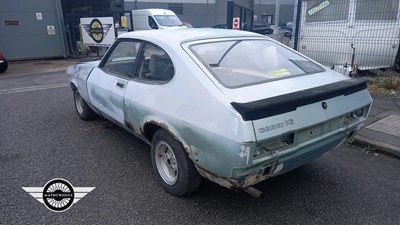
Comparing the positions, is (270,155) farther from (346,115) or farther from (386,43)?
(386,43)

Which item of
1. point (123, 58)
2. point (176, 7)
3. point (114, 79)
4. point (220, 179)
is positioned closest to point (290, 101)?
point (220, 179)

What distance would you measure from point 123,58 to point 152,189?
1.74 meters

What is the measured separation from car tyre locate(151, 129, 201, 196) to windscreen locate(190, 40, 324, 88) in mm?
740

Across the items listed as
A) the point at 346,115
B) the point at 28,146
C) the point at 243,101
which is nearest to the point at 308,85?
the point at 346,115

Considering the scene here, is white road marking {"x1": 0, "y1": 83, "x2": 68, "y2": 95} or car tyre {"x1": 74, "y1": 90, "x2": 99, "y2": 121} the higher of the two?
car tyre {"x1": 74, "y1": 90, "x2": 99, "y2": 121}

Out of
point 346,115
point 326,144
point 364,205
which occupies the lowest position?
point 364,205

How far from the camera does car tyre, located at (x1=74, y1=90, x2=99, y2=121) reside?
520 centimetres

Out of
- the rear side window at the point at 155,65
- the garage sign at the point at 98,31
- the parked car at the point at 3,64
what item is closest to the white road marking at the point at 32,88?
the parked car at the point at 3,64

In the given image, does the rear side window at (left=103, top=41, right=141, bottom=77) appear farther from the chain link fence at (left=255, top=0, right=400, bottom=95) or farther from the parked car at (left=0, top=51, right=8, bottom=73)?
the parked car at (left=0, top=51, right=8, bottom=73)

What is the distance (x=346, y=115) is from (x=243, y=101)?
1107 millimetres

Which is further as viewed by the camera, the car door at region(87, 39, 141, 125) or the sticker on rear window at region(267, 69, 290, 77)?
the car door at region(87, 39, 141, 125)

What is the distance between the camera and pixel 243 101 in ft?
7.84

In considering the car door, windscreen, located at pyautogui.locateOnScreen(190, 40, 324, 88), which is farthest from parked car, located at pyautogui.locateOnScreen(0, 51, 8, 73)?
windscreen, located at pyautogui.locateOnScreen(190, 40, 324, 88)

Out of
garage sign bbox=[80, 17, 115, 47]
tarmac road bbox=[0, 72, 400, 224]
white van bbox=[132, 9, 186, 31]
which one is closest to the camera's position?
tarmac road bbox=[0, 72, 400, 224]
